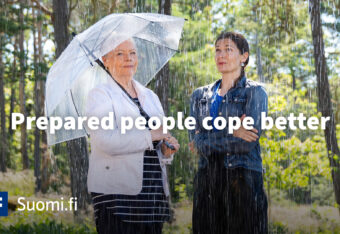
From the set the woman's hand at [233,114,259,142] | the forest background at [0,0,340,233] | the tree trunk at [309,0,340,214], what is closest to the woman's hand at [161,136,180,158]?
the woman's hand at [233,114,259,142]

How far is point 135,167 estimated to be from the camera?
124 inches

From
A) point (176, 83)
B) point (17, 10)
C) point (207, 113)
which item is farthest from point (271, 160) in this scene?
point (17, 10)

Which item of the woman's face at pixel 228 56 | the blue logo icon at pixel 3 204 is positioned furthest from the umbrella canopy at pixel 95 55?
the blue logo icon at pixel 3 204

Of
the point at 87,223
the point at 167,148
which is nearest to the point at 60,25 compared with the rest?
the point at 87,223

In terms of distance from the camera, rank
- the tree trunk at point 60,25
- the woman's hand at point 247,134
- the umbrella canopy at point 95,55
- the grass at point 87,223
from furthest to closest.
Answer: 1. the tree trunk at point 60,25
2. the grass at point 87,223
3. the umbrella canopy at point 95,55
4. the woman's hand at point 247,134

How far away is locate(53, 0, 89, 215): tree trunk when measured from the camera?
865cm

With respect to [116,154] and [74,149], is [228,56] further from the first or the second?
[74,149]

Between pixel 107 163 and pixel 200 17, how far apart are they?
41.3 ft

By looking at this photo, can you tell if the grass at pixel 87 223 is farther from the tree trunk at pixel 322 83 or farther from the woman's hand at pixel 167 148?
the woman's hand at pixel 167 148

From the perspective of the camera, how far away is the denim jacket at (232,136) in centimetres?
352

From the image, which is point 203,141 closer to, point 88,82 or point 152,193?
point 152,193

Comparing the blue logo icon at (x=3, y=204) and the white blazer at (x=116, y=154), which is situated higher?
the white blazer at (x=116, y=154)

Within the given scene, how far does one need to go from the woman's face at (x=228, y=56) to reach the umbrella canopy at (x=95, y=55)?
2.05 feet

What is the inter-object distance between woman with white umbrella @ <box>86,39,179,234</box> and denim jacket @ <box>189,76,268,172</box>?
43cm
